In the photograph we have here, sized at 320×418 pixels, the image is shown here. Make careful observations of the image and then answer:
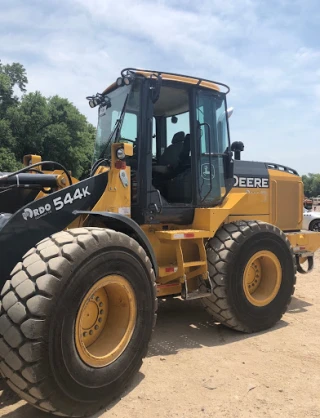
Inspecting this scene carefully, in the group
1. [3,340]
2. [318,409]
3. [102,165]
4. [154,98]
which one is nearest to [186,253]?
[102,165]

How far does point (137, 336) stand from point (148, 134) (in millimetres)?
2105

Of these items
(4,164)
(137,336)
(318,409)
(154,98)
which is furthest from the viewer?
(4,164)

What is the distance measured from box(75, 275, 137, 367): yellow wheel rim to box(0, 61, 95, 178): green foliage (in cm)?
2175

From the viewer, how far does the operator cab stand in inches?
176

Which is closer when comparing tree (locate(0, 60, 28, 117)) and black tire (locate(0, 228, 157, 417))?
black tire (locate(0, 228, 157, 417))

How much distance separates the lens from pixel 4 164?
70.3ft

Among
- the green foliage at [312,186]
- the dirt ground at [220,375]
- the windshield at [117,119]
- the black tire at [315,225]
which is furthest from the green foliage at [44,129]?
the green foliage at [312,186]

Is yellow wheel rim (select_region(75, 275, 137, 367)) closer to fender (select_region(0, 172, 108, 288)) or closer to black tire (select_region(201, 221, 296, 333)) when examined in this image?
fender (select_region(0, 172, 108, 288))

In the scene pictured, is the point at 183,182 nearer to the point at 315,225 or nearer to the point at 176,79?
the point at 176,79

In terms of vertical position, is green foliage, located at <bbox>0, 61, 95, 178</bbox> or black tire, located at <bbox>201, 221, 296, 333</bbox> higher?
green foliage, located at <bbox>0, 61, 95, 178</bbox>

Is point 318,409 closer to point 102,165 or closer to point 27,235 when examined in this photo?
point 27,235

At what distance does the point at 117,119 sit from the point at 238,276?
2276mm

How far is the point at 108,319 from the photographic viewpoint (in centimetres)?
355

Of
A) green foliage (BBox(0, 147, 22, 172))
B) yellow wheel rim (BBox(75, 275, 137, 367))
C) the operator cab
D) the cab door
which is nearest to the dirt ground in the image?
yellow wheel rim (BBox(75, 275, 137, 367))
